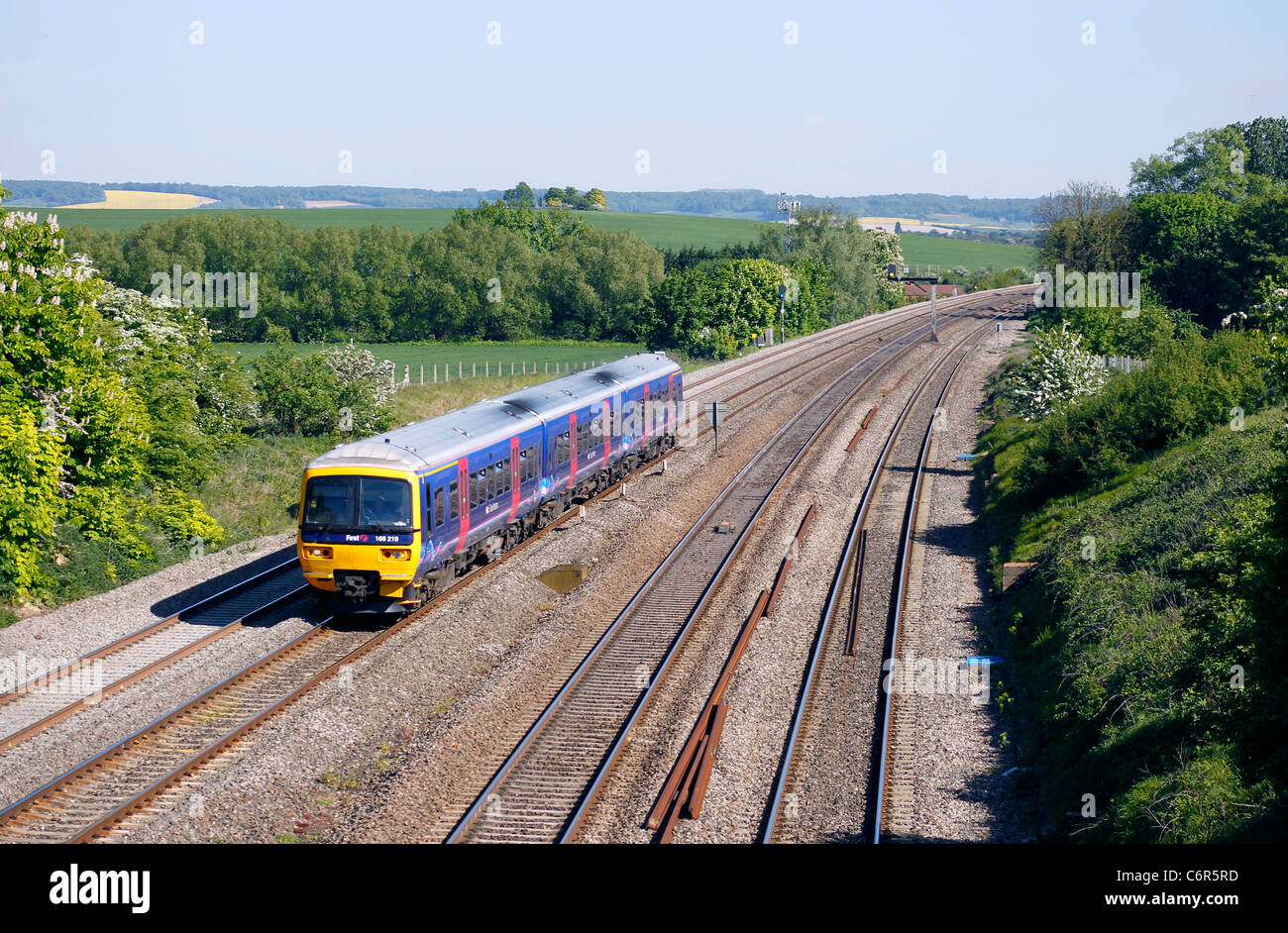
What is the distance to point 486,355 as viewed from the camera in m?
78.8

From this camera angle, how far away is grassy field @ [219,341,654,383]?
6612cm

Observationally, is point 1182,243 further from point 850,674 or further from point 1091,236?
point 850,674

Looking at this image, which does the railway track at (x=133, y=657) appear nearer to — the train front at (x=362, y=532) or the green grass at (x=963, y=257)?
the train front at (x=362, y=532)

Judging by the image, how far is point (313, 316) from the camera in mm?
92750

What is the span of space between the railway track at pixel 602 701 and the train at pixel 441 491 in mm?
3441

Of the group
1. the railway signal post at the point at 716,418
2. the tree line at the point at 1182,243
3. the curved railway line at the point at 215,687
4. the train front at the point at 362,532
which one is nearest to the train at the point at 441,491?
the train front at the point at 362,532

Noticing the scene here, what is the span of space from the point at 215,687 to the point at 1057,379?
26375mm

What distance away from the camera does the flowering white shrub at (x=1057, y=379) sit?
33062 mm

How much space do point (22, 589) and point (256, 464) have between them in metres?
14.5

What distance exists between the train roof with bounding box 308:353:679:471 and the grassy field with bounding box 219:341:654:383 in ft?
94.9

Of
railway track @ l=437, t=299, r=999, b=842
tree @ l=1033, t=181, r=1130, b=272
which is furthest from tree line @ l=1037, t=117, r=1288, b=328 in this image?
railway track @ l=437, t=299, r=999, b=842

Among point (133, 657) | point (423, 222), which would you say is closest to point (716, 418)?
point (133, 657)
